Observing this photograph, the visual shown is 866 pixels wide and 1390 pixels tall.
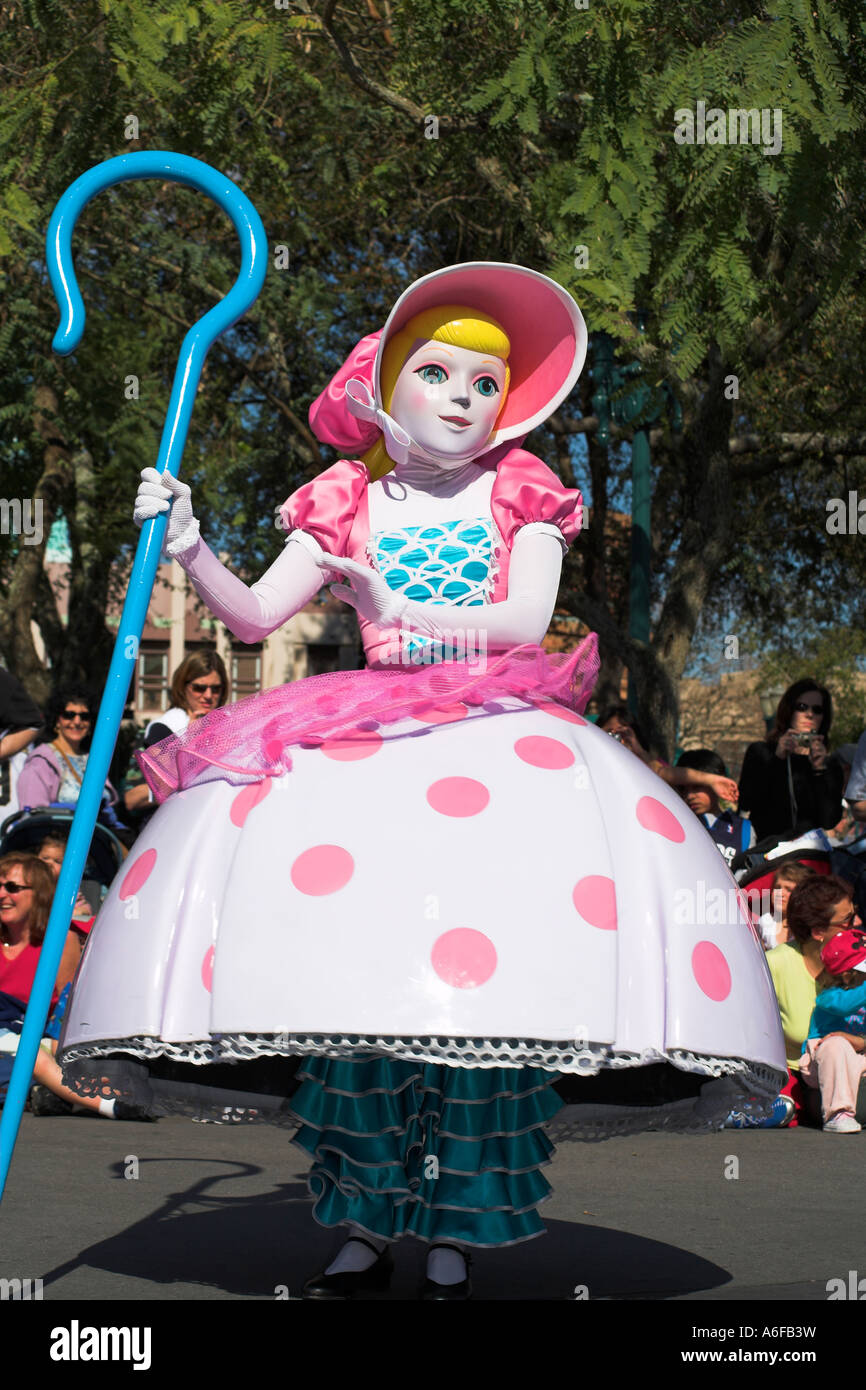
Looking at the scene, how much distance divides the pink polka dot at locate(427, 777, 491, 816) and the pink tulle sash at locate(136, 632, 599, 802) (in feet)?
0.72

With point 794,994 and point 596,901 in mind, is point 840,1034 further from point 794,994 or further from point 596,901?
point 596,901

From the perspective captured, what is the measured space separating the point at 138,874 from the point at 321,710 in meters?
0.48

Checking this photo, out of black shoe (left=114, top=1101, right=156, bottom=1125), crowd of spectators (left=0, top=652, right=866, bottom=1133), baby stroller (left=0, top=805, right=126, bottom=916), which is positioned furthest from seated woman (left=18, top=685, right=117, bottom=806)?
black shoe (left=114, top=1101, right=156, bottom=1125)

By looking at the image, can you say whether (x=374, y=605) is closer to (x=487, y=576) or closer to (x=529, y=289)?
(x=487, y=576)

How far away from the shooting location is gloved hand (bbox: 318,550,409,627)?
144 inches

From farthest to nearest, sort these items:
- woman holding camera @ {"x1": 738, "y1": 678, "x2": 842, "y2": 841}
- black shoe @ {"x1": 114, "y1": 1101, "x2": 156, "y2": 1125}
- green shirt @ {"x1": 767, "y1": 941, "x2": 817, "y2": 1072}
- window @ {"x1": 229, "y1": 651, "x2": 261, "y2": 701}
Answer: window @ {"x1": 229, "y1": 651, "x2": 261, "y2": 701} < woman holding camera @ {"x1": 738, "y1": 678, "x2": 842, "y2": 841} < green shirt @ {"x1": 767, "y1": 941, "x2": 817, "y2": 1072} < black shoe @ {"x1": 114, "y1": 1101, "x2": 156, "y2": 1125}

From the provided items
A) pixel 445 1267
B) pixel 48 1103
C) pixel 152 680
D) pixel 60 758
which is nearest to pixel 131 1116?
pixel 48 1103

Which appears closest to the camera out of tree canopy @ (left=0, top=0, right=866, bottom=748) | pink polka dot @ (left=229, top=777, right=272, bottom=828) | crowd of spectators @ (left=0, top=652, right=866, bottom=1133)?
pink polka dot @ (left=229, top=777, right=272, bottom=828)

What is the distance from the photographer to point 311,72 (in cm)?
1190

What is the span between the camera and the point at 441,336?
158 inches

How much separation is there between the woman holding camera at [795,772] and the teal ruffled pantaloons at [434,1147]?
4573mm

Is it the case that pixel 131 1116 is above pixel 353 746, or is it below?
below

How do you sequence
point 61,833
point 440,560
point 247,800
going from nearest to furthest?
point 247,800, point 440,560, point 61,833

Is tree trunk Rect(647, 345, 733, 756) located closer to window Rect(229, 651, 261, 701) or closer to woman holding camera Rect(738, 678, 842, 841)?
woman holding camera Rect(738, 678, 842, 841)
